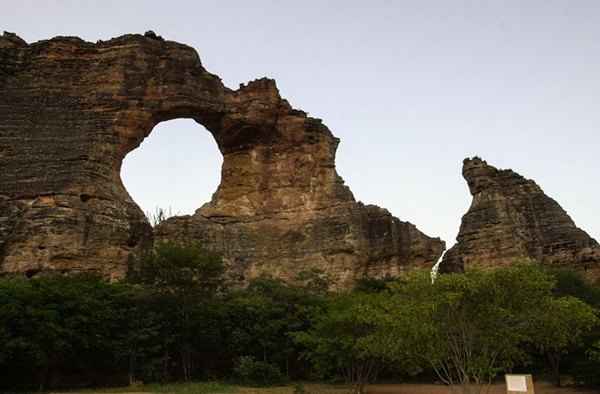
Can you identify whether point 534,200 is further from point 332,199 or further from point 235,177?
point 235,177

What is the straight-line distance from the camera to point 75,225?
30078mm

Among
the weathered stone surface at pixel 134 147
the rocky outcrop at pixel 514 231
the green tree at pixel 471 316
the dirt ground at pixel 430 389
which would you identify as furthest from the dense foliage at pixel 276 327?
the rocky outcrop at pixel 514 231

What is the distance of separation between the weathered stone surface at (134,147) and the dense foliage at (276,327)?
11.2 feet

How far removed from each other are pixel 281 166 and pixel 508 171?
54.9 feet

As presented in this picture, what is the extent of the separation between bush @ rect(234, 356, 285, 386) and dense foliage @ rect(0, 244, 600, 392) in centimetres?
5

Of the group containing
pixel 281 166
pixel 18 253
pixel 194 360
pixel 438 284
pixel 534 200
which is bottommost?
pixel 194 360

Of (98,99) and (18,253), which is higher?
(98,99)

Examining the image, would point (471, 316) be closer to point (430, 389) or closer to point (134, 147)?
point (430, 389)

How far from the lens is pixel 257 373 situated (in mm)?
24938

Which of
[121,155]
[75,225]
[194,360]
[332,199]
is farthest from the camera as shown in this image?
[332,199]

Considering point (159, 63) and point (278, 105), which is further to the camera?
point (278, 105)

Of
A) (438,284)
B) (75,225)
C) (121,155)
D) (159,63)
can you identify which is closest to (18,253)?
(75,225)

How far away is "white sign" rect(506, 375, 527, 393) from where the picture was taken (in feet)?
37.7

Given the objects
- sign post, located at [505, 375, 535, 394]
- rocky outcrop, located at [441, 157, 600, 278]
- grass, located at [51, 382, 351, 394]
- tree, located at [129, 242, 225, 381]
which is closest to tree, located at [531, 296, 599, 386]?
sign post, located at [505, 375, 535, 394]
